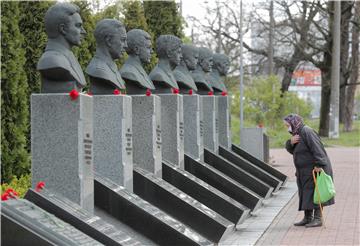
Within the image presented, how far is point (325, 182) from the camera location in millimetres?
13438

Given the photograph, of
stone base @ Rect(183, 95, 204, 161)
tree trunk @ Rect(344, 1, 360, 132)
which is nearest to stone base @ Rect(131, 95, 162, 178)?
stone base @ Rect(183, 95, 204, 161)

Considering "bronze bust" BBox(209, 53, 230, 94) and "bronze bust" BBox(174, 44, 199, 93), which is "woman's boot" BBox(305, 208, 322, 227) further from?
"bronze bust" BBox(209, 53, 230, 94)

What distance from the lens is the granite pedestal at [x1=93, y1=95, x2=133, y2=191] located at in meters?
11.9

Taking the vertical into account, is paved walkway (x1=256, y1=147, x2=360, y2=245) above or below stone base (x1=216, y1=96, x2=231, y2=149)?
below

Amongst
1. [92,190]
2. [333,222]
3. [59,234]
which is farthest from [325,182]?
[59,234]

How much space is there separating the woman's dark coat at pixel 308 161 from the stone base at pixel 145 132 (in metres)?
2.27

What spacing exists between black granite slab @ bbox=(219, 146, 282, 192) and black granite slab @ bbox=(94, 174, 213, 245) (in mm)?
7642

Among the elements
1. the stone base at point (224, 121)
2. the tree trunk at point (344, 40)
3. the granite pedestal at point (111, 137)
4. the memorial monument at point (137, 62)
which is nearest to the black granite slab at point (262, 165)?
the stone base at point (224, 121)

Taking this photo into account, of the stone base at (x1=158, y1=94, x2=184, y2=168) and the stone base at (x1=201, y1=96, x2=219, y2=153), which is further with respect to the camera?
the stone base at (x1=201, y1=96, x2=219, y2=153)

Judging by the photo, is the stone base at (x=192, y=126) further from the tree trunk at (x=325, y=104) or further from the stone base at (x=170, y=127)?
the tree trunk at (x=325, y=104)

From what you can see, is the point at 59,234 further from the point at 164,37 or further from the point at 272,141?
the point at 272,141

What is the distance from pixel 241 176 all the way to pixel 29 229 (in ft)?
31.4

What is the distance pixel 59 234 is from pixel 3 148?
4760 millimetres

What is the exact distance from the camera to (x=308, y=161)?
1377 centimetres
